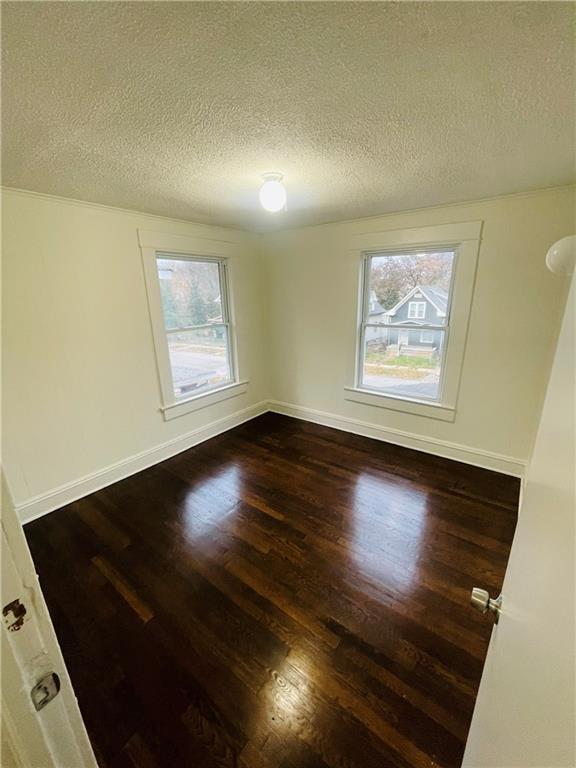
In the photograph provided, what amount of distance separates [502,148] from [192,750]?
289cm

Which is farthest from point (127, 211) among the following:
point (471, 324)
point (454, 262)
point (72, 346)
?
point (471, 324)

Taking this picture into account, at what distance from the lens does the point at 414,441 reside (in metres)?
3.17

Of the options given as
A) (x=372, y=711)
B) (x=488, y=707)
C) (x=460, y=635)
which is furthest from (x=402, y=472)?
(x=488, y=707)

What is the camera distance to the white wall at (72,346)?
82.1 inches

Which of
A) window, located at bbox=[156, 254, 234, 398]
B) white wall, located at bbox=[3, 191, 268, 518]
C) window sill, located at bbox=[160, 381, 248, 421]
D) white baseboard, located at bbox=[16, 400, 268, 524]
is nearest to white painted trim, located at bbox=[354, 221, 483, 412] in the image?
window, located at bbox=[156, 254, 234, 398]

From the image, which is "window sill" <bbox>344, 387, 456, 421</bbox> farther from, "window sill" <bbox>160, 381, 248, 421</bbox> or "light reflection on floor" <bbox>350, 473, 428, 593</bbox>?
"window sill" <bbox>160, 381, 248, 421</bbox>

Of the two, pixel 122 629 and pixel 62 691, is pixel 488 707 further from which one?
pixel 122 629

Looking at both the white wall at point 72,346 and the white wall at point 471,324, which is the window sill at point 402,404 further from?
the white wall at point 72,346

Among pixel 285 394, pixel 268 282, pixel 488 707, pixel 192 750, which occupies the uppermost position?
pixel 268 282

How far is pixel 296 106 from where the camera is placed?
1.20m

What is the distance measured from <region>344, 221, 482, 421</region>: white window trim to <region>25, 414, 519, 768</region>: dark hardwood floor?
2.06ft

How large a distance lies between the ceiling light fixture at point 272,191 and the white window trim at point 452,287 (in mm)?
1396

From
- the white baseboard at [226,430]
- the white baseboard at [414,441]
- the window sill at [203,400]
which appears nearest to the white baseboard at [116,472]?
the white baseboard at [226,430]

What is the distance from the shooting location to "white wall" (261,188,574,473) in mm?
2303
